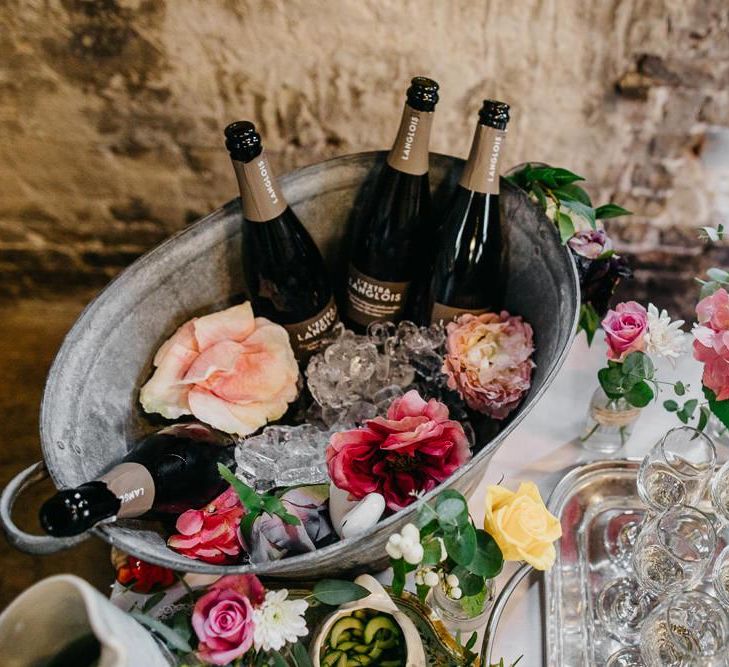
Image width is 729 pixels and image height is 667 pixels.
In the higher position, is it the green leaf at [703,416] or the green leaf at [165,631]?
the green leaf at [703,416]

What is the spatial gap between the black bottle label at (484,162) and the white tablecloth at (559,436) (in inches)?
11.1

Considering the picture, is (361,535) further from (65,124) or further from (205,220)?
(65,124)

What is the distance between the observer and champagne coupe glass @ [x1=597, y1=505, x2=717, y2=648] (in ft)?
2.26

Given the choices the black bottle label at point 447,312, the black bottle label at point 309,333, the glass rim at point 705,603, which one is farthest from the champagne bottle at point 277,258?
the glass rim at point 705,603

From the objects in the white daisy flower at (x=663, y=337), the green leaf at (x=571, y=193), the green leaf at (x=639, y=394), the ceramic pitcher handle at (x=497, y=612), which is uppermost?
the green leaf at (x=571, y=193)

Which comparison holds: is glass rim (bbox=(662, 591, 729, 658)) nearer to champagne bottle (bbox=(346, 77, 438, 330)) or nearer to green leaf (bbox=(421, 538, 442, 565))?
green leaf (bbox=(421, 538, 442, 565))

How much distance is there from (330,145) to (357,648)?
735 mm

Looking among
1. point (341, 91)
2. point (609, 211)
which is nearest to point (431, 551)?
point (609, 211)

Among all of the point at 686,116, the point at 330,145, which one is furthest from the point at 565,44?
the point at 330,145

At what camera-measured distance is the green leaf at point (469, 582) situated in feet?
1.95

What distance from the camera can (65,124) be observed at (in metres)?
1.06

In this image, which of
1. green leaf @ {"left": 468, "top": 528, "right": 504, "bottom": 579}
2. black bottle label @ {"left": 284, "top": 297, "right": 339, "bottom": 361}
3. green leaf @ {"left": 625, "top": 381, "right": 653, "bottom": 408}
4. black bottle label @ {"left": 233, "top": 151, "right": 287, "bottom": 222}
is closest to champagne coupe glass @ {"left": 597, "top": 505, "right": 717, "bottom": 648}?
green leaf @ {"left": 625, "top": 381, "right": 653, "bottom": 408}

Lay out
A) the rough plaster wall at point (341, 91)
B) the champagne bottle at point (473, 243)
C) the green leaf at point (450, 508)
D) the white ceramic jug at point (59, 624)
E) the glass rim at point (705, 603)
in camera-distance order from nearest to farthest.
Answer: the white ceramic jug at point (59, 624) → the green leaf at point (450, 508) → the glass rim at point (705, 603) → the champagne bottle at point (473, 243) → the rough plaster wall at point (341, 91)

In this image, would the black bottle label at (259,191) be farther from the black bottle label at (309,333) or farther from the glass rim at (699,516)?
the glass rim at (699,516)
